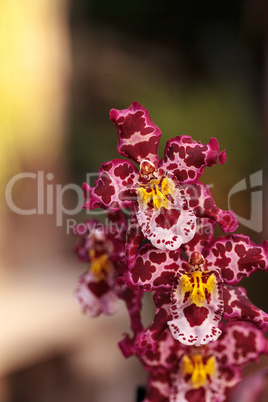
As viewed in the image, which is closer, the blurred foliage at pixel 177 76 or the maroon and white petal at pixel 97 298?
the maroon and white petal at pixel 97 298

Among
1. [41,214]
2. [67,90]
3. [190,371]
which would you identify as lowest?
Answer: [190,371]

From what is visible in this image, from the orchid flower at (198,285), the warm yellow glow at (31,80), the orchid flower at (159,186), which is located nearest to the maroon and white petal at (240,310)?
the orchid flower at (198,285)

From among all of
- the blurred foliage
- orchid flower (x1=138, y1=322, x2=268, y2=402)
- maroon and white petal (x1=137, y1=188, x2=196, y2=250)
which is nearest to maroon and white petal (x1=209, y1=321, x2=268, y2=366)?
orchid flower (x1=138, y1=322, x2=268, y2=402)

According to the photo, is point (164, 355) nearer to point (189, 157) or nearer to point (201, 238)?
point (201, 238)

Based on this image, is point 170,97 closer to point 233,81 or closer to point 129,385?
point 233,81

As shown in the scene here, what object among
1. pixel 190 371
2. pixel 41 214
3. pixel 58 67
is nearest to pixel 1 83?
pixel 58 67

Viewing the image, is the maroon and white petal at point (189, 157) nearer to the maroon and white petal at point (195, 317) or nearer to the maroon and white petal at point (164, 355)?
the maroon and white petal at point (195, 317)
